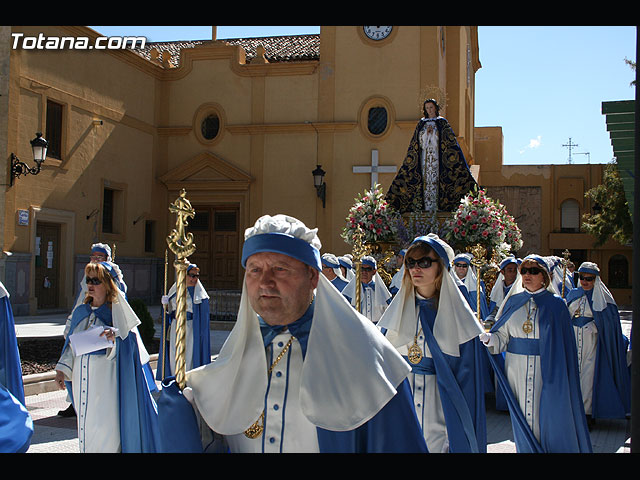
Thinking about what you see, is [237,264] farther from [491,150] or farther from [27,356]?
[491,150]

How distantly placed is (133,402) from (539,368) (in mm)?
3493

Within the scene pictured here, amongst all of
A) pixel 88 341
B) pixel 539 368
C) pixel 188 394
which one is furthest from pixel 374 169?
pixel 188 394

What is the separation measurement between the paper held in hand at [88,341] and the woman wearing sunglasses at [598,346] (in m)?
6.26

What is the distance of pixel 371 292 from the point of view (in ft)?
36.3

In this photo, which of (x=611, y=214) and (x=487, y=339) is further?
(x=611, y=214)

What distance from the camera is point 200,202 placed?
25.7m

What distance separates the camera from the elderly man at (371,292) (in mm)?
10688

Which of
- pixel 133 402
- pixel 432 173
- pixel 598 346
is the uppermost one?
pixel 432 173

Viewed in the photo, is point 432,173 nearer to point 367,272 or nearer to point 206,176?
point 367,272

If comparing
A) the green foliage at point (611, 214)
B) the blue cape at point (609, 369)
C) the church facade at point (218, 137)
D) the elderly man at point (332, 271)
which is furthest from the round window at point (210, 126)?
the blue cape at point (609, 369)

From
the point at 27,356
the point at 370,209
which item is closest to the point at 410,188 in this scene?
the point at 370,209

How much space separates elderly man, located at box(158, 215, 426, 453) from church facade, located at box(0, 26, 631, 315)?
19.0m

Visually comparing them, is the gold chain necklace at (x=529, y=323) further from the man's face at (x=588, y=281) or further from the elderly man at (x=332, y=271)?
the elderly man at (x=332, y=271)

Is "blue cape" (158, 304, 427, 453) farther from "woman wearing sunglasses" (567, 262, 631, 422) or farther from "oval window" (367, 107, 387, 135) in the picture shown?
"oval window" (367, 107, 387, 135)
